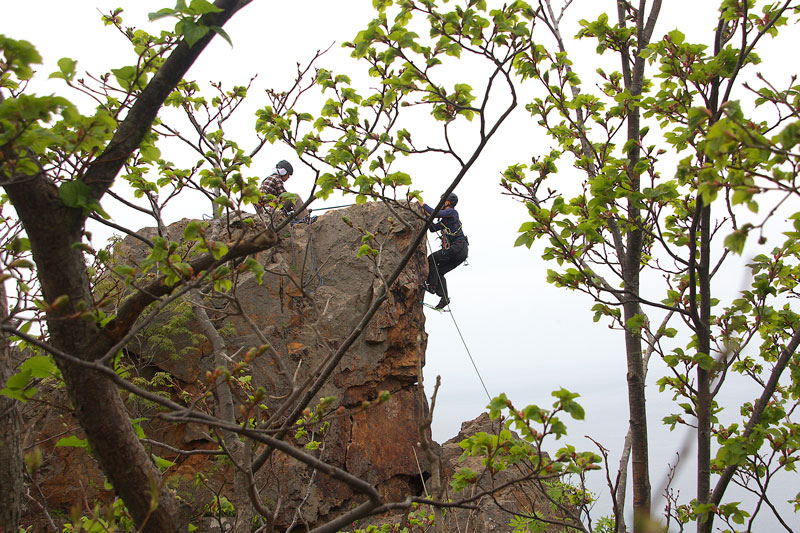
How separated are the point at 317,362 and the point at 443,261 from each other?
292 cm

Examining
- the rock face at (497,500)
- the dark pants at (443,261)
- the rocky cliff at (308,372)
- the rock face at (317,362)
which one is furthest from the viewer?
the dark pants at (443,261)

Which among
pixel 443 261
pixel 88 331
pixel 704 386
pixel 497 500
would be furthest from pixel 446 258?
pixel 88 331

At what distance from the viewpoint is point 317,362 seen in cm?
754

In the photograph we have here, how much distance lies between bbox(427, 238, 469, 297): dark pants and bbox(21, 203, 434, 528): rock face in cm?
63

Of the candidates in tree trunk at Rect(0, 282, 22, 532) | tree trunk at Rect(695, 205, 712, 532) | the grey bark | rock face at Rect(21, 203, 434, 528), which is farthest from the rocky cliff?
the grey bark

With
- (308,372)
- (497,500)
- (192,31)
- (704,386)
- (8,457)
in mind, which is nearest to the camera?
(192,31)

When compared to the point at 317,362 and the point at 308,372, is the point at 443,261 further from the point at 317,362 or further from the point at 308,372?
the point at 308,372

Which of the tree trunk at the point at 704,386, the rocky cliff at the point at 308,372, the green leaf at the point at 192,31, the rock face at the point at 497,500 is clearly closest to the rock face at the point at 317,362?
the rocky cliff at the point at 308,372

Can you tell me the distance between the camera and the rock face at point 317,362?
6.80 meters

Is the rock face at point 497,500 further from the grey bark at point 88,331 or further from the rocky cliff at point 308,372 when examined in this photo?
the grey bark at point 88,331

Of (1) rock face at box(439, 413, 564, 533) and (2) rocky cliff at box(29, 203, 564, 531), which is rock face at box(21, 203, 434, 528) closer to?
(2) rocky cliff at box(29, 203, 564, 531)

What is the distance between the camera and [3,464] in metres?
2.05

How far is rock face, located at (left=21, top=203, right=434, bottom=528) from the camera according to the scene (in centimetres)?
680

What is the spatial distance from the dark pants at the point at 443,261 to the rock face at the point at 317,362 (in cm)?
63
